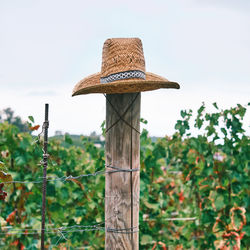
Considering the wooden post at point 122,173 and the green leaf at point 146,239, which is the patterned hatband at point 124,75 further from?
the green leaf at point 146,239

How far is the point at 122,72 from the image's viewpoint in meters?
2.65

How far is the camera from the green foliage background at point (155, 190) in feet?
17.3

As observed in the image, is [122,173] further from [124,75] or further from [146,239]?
[146,239]

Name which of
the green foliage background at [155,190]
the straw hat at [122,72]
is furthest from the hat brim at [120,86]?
the green foliage background at [155,190]

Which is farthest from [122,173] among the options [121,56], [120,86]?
[121,56]

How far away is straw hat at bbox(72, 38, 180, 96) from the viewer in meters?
2.58

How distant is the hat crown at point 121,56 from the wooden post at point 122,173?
172 mm

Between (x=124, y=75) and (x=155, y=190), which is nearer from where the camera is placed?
(x=124, y=75)

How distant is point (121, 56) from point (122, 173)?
751 mm

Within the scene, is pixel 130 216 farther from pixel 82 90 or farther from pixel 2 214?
pixel 2 214

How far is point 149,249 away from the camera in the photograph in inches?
214

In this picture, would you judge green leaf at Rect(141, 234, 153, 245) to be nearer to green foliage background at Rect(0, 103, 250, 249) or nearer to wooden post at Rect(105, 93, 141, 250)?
green foliage background at Rect(0, 103, 250, 249)

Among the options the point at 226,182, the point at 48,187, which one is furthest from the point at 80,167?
the point at 226,182

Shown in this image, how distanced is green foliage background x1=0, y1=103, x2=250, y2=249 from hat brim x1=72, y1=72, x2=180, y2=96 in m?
2.41
